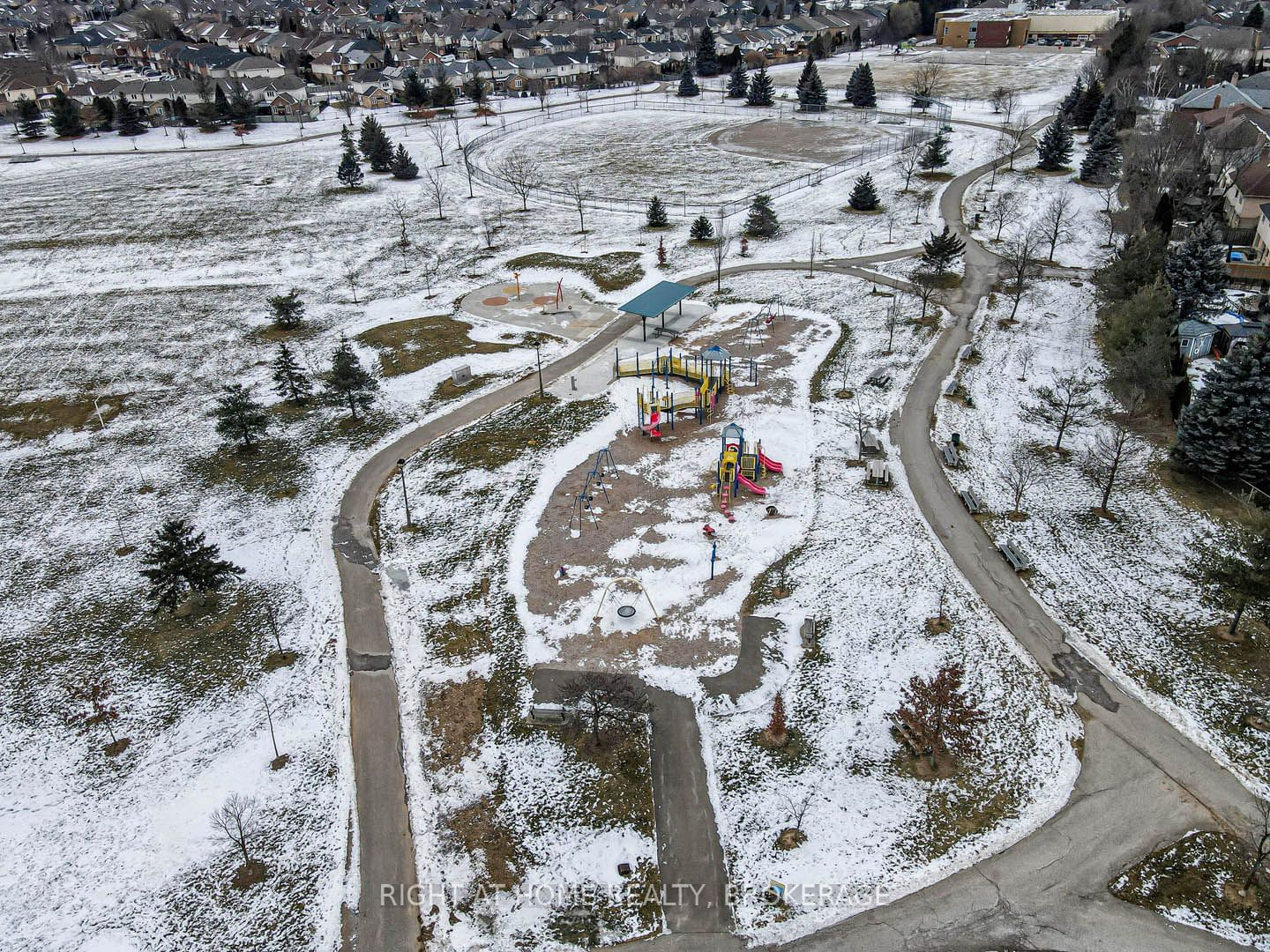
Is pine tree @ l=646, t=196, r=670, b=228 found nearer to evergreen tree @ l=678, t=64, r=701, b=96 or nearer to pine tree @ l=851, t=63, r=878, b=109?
pine tree @ l=851, t=63, r=878, b=109

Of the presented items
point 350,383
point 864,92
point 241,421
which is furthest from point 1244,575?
point 864,92

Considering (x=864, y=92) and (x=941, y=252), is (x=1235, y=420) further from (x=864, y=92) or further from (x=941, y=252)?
(x=864, y=92)

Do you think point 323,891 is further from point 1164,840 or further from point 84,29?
point 84,29

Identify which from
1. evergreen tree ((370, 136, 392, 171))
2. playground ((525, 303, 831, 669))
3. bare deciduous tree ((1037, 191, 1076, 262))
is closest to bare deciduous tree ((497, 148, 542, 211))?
evergreen tree ((370, 136, 392, 171))

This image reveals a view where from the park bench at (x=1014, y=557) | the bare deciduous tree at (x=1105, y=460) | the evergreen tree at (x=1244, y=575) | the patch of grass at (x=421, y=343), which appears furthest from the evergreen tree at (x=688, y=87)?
the evergreen tree at (x=1244, y=575)

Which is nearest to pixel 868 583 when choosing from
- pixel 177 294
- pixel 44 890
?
pixel 44 890

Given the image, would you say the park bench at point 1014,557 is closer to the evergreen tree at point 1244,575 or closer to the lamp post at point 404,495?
the evergreen tree at point 1244,575
